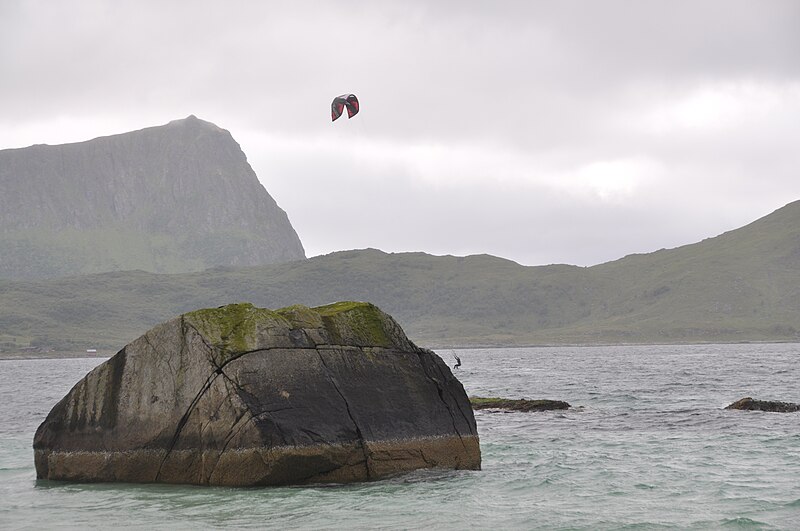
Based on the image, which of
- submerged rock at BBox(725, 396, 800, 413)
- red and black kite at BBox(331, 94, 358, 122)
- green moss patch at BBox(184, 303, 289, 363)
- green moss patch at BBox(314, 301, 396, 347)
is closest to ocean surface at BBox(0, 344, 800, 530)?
green moss patch at BBox(184, 303, 289, 363)

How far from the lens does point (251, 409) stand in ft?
66.6

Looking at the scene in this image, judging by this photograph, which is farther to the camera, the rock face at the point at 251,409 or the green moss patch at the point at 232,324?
the green moss patch at the point at 232,324

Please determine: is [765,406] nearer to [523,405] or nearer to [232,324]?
[523,405]

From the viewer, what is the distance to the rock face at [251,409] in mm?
20594

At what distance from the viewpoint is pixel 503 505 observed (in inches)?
774

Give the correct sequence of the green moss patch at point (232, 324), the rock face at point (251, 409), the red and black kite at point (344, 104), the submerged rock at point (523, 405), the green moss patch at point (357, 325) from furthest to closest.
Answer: the submerged rock at point (523, 405) → the red and black kite at point (344, 104) → the green moss patch at point (357, 325) → the green moss patch at point (232, 324) → the rock face at point (251, 409)

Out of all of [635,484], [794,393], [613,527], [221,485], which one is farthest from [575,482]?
[794,393]

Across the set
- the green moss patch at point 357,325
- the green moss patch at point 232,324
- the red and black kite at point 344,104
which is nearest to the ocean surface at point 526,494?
the green moss patch at point 232,324

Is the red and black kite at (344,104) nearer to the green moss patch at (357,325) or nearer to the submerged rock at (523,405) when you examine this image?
the submerged rock at (523,405)

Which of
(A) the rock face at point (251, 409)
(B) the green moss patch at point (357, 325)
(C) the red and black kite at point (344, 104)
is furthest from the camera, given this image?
(C) the red and black kite at point (344, 104)

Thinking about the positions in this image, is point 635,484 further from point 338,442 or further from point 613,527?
point 338,442

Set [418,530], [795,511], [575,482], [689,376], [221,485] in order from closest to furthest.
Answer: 1. [418,530]
2. [795,511]
3. [221,485]
4. [575,482]
5. [689,376]

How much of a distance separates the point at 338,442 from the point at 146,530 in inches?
206

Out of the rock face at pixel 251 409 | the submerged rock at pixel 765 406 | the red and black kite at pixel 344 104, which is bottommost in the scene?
the submerged rock at pixel 765 406
